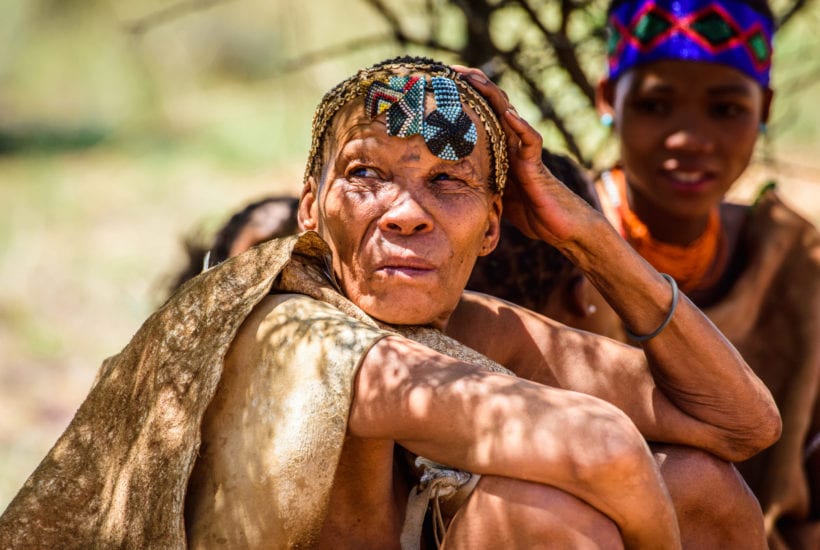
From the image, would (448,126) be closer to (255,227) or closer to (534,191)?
(534,191)

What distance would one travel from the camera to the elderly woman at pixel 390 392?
260cm

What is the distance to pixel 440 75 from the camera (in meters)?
3.12

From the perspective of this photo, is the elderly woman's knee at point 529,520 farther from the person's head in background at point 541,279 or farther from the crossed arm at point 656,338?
the person's head in background at point 541,279

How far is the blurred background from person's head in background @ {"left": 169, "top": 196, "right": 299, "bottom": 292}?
0.55 m

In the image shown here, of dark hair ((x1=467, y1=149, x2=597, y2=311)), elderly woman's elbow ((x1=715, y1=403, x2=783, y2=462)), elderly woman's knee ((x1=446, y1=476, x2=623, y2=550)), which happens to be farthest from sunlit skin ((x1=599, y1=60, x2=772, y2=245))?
elderly woman's knee ((x1=446, y1=476, x2=623, y2=550))

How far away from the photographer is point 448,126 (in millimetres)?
3023

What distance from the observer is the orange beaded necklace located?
4.80 m

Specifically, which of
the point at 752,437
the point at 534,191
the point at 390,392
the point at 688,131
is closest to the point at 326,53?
the point at 688,131

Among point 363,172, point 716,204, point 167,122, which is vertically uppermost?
point 363,172

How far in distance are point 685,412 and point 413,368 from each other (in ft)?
3.59

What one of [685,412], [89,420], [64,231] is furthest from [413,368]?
[64,231]

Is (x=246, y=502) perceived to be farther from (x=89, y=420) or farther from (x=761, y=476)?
(x=761, y=476)

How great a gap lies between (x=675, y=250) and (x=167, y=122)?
11.0 m

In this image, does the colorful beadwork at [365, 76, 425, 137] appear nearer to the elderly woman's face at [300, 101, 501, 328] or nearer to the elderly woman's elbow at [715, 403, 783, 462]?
the elderly woman's face at [300, 101, 501, 328]
